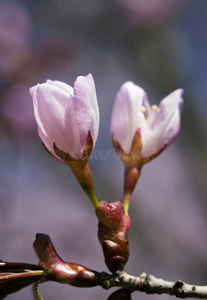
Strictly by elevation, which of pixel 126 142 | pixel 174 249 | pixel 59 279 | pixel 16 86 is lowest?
pixel 59 279

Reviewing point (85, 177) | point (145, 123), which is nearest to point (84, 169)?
point (85, 177)

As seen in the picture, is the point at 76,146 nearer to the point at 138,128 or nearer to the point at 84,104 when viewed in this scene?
the point at 84,104

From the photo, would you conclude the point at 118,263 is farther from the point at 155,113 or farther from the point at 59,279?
the point at 155,113

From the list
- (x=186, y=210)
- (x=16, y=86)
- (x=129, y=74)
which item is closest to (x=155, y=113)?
(x=16, y=86)

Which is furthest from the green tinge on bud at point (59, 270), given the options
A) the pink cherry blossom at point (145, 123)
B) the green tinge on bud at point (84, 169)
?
the pink cherry blossom at point (145, 123)

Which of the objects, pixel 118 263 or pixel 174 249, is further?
pixel 174 249

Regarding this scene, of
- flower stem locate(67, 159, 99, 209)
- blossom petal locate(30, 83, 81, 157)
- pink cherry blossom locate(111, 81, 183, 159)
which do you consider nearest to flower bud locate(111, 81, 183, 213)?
pink cherry blossom locate(111, 81, 183, 159)

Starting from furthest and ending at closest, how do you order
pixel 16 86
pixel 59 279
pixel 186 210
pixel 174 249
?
pixel 186 210
pixel 174 249
pixel 16 86
pixel 59 279
